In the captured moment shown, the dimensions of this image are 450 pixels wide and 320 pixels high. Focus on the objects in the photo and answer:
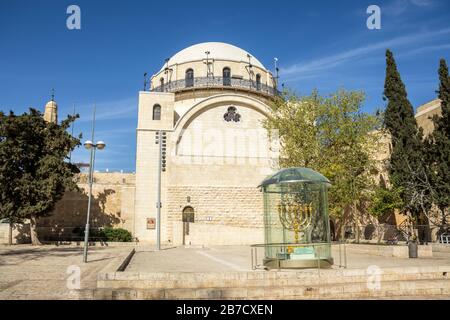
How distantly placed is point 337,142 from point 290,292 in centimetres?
1244

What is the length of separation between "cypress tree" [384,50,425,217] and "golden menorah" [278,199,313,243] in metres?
9.93

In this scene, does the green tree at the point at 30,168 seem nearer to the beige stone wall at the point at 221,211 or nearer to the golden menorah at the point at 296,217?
the beige stone wall at the point at 221,211

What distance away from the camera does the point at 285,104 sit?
62.7 feet

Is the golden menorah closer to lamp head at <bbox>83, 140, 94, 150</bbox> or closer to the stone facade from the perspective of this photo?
lamp head at <bbox>83, 140, 94, 150</bbox>

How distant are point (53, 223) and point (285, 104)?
15.0m

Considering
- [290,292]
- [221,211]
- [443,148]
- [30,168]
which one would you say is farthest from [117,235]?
[443,148]

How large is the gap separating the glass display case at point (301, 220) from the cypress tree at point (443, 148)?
8159 mm

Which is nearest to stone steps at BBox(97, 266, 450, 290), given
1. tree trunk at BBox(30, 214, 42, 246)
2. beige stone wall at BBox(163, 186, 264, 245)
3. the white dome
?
beige stone wall at BBox(163, 186, 264, 245)

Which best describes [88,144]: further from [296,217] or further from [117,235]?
[117,235]

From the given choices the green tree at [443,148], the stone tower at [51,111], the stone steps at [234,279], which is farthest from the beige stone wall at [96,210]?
the stone steps at [234,279]

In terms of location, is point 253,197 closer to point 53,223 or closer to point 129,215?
point 129,215

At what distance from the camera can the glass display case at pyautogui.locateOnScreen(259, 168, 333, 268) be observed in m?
8.24

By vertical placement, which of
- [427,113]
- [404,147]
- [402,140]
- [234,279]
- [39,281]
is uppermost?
[427,113]

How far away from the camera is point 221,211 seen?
21.9m
